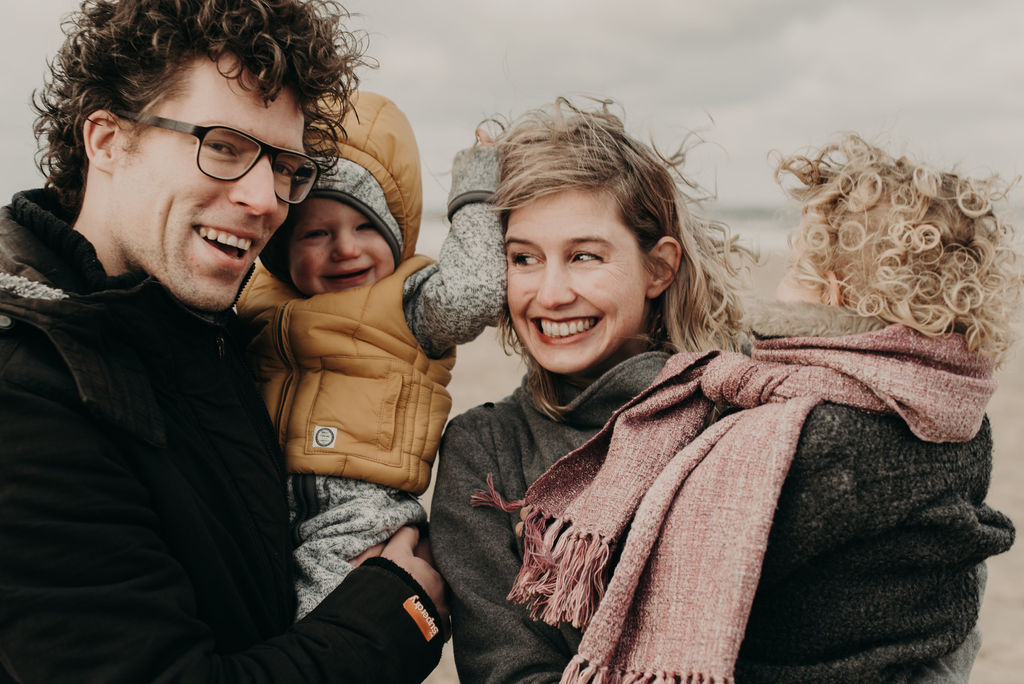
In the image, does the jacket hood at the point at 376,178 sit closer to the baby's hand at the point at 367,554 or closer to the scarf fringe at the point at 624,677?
the baby's hand at the point at 367,554

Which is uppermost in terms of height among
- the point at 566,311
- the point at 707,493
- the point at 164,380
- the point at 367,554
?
the point at 566,311

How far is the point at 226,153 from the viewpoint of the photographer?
2176 millimetres

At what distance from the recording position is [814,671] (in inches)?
69.0

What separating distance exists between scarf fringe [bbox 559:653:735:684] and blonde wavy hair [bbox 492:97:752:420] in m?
0.90

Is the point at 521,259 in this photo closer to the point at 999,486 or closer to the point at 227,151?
the point at 227,151

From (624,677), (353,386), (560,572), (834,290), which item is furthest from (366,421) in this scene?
(834,290)

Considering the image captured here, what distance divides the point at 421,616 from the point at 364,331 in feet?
2.99

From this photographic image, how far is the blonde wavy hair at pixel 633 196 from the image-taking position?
2525 mm

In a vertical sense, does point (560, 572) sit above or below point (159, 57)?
below

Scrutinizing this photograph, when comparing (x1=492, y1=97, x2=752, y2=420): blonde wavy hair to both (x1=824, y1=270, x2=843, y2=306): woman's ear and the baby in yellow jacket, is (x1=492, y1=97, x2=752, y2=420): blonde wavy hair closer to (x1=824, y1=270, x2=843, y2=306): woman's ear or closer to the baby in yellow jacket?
the baby in yellow jacket

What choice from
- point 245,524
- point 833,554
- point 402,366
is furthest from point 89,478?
point 833,554

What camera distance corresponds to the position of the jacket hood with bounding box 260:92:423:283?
2730 mm

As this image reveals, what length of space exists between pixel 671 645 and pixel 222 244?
1.62 m

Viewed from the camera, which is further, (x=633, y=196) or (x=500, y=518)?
(x=633, y=196)
